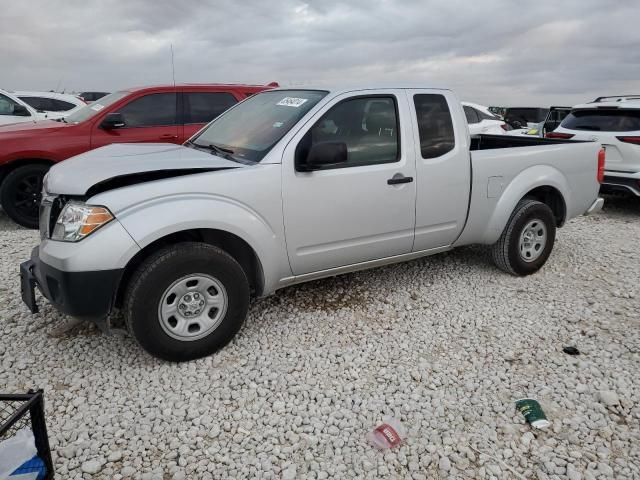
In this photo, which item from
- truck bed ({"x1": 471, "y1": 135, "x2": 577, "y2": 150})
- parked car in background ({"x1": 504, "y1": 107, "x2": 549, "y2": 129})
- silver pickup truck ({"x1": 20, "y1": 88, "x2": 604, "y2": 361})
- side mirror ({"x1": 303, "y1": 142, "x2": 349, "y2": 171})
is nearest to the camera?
silver pickup truck ({"x1": 20, "y1": 88, "x2": 604, "y2": 361})

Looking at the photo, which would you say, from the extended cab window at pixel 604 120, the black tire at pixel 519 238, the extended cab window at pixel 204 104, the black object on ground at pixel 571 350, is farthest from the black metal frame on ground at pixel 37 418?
the extended cab window at pixel 604 120

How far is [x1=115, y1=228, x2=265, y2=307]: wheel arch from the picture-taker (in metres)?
3.00

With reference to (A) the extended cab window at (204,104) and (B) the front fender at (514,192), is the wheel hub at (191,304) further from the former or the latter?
(A) the extended cab window at (204,104)

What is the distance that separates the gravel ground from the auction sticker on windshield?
62.3 inches

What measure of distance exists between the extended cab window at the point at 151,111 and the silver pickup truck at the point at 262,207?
9.04 ft

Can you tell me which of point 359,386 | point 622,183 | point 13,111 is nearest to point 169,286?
point 359,386

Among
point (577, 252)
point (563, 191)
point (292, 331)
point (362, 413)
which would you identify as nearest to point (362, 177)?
point (292, 331)

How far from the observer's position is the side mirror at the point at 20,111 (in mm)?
9578

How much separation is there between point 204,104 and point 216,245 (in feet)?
13.6

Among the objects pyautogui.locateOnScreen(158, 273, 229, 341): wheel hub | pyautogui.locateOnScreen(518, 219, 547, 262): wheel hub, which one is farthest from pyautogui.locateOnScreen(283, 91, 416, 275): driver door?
pyautogui.locateOnScreen(518, 219, 547, 262): wheel hub

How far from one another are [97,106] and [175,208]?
4.50 m

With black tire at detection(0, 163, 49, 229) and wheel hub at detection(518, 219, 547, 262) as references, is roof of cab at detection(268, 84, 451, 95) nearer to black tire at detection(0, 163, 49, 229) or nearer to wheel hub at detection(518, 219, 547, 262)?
wheel hub at detection(518, 219, 547, 262)

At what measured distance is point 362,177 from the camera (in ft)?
11.5

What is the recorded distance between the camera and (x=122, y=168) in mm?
2969
